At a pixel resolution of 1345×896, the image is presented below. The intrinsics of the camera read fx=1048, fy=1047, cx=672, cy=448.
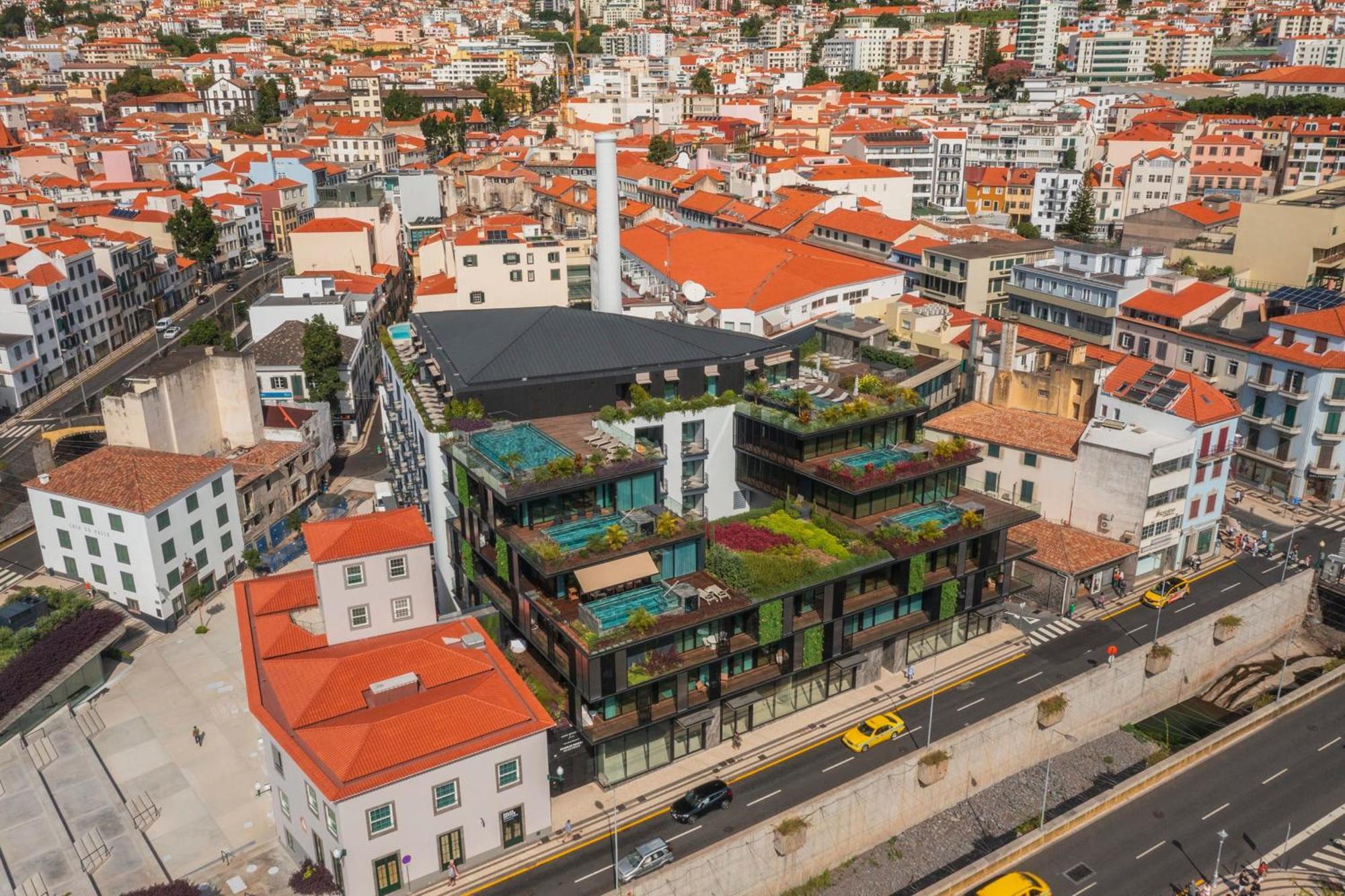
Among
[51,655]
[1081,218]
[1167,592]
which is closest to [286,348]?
[51,655]

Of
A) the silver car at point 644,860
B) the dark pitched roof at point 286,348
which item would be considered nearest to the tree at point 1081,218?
the dark pitched roof at point 286,348

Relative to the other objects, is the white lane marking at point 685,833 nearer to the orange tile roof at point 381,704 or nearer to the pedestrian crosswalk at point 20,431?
the orange tile roof at point 381,704

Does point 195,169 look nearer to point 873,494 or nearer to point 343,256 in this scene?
point 343,256

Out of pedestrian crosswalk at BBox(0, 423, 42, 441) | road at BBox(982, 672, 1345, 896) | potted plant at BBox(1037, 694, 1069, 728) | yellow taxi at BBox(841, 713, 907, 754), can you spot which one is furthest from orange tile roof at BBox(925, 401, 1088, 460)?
pedestrian crosswalk at BBox(0, 423, 42, 441)

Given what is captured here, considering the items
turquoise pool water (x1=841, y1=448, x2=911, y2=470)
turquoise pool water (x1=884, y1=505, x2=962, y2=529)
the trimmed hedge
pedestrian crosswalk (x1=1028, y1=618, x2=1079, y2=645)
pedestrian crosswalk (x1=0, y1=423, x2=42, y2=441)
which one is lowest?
pedestrian crosswalk (x1=1028, y1=618, x2=1079, y2=645)

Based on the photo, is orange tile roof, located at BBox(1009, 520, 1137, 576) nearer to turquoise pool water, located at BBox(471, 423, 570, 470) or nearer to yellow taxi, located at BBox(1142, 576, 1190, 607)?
yellow taxi, located at BBox(1142, 576, 1190, 607)

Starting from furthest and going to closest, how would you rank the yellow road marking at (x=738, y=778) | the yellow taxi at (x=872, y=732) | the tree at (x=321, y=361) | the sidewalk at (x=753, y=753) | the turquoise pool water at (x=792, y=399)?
the tree at (x=321, y=361) < the turquoise pool water at (x=792, y=399) < the yellow taxi at (x=872, y=732) < the sidewalk at (x=753, y=753) < the yellow road marking at (x=738, y=778)

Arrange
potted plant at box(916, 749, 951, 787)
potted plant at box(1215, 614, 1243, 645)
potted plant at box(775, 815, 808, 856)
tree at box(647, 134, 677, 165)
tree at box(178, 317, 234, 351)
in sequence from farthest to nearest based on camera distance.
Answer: tree at box(647, 134, 677, 165) < tree at box(178, 317, 234, 351) < potted plant at box(1215, 614, 1243, 645) < potted plant at box(916, 749, 951, 787) < potted plant at box(775, 815, 808, 856)
